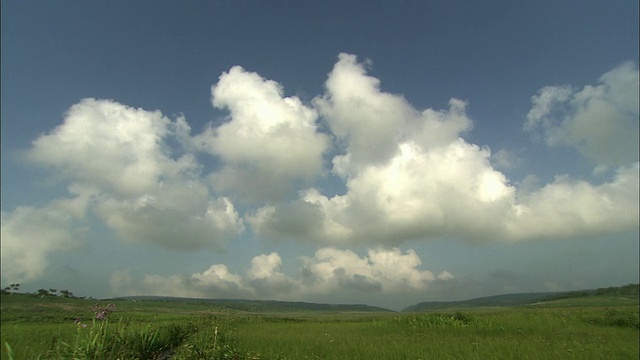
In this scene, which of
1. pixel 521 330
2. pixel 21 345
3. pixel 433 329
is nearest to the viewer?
pixel 21 345

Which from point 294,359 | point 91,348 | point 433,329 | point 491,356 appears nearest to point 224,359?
point 294,359

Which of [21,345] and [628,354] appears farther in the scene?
[21,345]

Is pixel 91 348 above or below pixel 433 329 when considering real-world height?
above

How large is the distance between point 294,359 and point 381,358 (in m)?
2.37

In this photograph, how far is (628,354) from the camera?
10.6 meters

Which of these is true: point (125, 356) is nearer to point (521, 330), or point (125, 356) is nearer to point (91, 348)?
point (91, 348)

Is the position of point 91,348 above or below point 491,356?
above

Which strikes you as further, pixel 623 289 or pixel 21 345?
pixel 623 289

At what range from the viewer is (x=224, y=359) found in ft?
29.2

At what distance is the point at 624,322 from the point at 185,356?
26361 mm

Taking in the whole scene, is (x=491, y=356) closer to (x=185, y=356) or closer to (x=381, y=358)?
(x=381, y=358)

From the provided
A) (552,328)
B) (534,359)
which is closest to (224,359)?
(534,359)

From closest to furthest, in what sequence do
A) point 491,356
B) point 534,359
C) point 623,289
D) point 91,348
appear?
point 91,348
point 534,359
point 491,356
point 623,289

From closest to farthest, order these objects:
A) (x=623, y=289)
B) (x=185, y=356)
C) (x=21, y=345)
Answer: (x=185, y=356), (x=21, y=345), (x=623, y=289)
